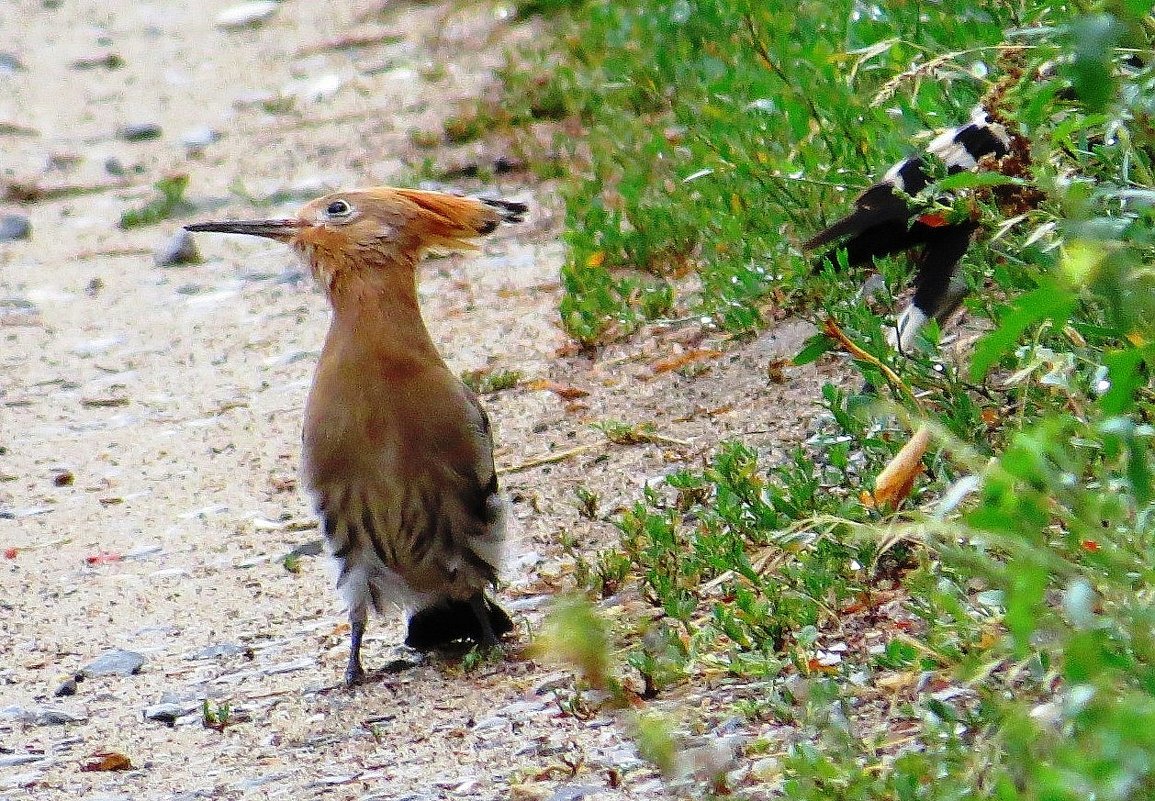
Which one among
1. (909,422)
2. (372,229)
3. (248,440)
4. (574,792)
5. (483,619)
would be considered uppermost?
(909,422)

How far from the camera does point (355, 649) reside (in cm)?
466

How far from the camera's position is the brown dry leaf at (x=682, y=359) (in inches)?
243

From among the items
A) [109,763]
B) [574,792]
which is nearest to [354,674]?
[109,763]

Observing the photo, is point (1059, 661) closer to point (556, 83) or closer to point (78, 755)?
point (78, 755)

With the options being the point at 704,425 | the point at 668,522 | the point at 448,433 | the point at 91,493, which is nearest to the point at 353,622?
the point at 448,433

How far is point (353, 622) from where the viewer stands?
15.5 feet

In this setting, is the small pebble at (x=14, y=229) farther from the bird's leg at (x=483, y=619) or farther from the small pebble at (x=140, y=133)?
the bird's leg at (x=483, y=619)

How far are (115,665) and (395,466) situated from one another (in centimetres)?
96

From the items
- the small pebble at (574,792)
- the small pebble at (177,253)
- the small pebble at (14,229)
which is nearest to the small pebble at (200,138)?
the small pebble at (14,229)

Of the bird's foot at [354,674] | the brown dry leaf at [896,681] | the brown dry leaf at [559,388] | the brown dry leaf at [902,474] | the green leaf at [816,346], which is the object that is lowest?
the brown dry leaf at [559,388]

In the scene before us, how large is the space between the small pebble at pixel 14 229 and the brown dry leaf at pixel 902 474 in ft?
20.7

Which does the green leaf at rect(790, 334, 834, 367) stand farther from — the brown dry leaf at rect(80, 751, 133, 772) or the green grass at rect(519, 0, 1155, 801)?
the brown dry leaf at rect(80, 751, 133, 772)

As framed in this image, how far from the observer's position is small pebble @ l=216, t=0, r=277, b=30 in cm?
1264

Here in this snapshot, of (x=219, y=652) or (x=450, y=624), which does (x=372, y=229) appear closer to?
(x=450, y=624)
